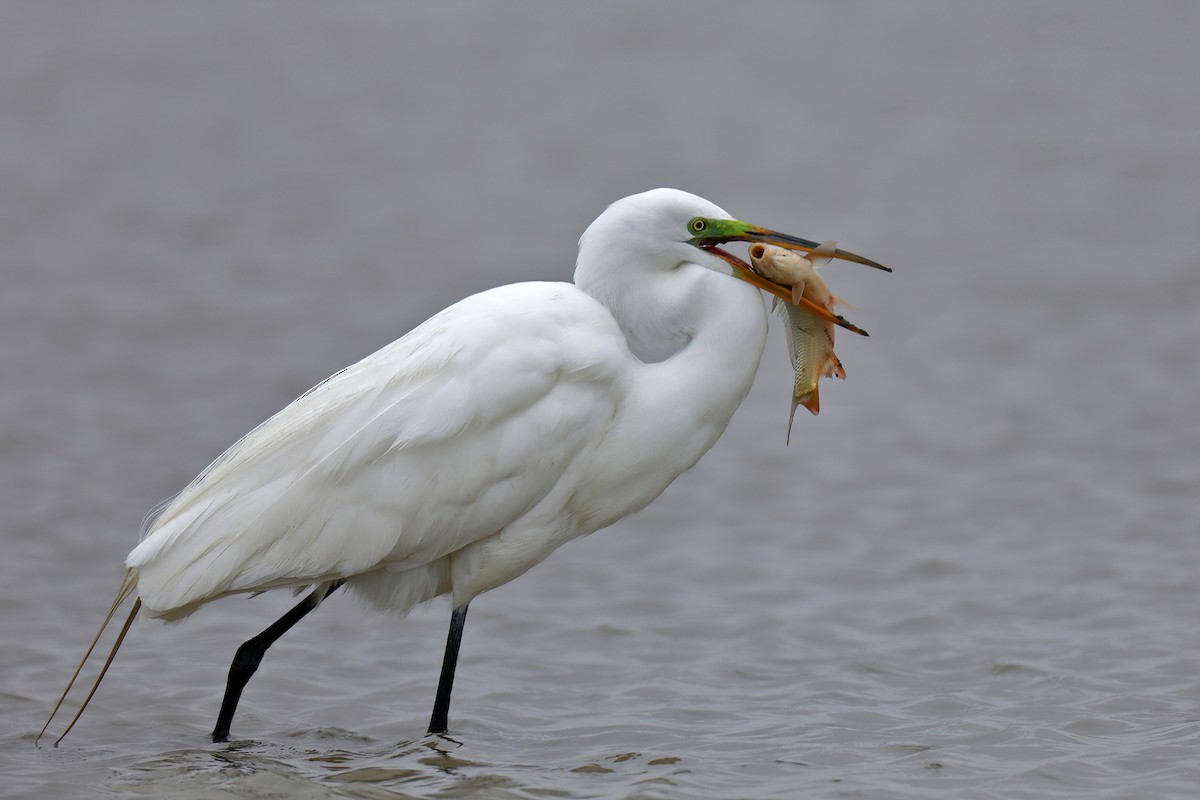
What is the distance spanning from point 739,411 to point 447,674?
483 cm

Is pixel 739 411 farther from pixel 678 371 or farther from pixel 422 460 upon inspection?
pixel 422 460

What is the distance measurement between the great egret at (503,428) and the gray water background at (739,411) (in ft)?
2.09

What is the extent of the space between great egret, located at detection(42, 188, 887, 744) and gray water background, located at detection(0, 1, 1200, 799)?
2.09 feet

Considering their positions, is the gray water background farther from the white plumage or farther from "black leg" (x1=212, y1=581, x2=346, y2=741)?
the white plumage

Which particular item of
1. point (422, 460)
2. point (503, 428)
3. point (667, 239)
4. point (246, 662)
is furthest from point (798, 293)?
point (246, 662)

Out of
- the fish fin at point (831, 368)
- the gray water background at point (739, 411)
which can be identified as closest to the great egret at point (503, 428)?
the fish fin at point (831, 368)

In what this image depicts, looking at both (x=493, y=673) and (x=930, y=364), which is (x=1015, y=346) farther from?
(x=493, y=673)

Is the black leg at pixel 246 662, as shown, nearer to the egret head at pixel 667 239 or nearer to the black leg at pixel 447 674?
the black leg at pixel 447 674

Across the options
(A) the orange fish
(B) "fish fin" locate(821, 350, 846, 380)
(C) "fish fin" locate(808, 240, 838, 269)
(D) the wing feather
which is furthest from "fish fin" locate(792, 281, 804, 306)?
(D) the wing feather

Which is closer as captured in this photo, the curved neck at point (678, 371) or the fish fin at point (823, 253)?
the fish fin at point (823, 253)

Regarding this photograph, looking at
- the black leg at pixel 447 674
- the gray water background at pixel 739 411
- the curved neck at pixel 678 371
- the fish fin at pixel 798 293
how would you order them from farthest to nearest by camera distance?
1. the gray water background at pixel 739 411
2. the black leg at pixel 447 674
3. the curved neck at pixel 678 371
4. the fish fin at pixel 798 293

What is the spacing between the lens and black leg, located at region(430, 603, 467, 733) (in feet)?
16.2

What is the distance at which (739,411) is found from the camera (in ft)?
31.3

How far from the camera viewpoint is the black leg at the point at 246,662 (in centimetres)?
504
